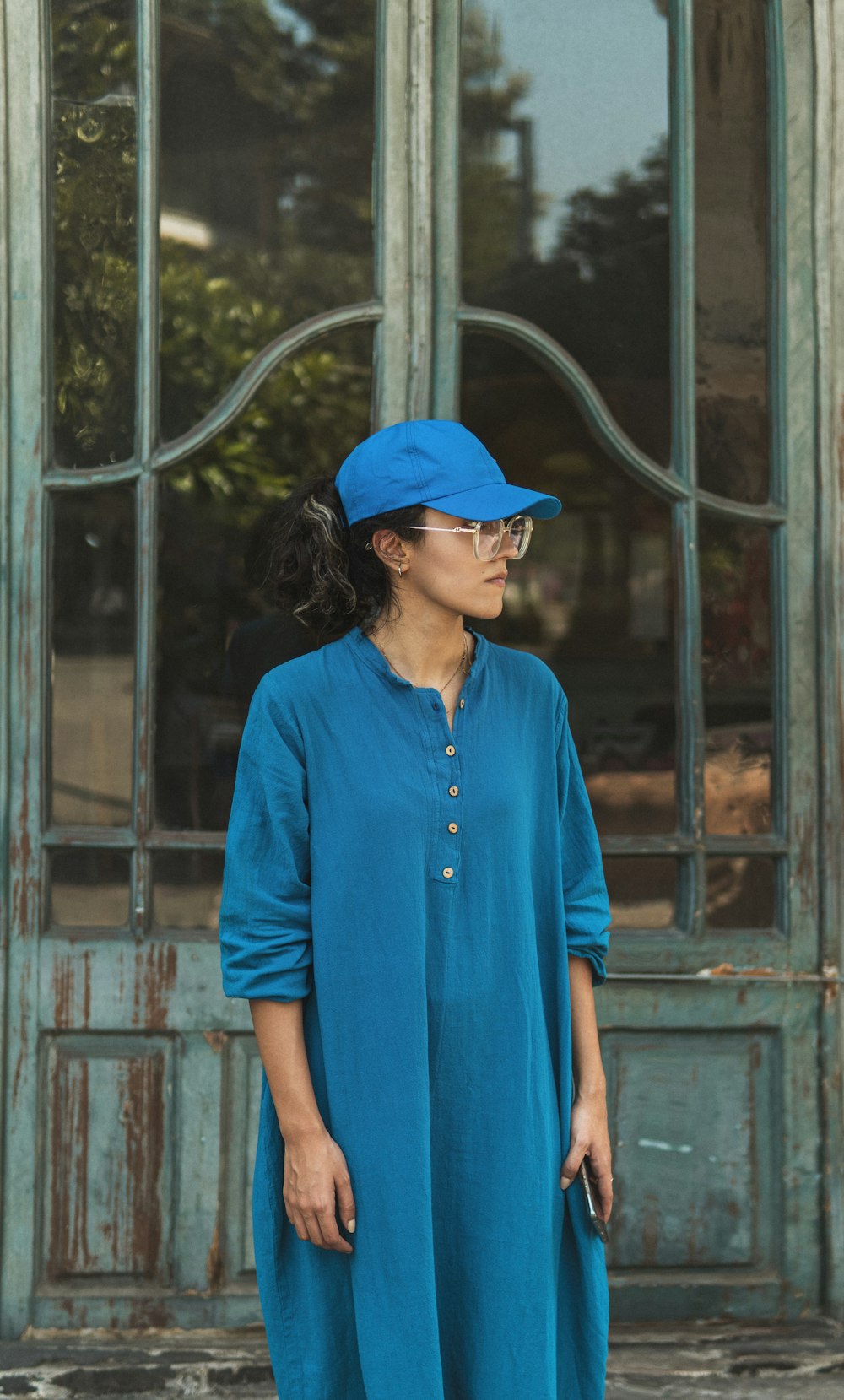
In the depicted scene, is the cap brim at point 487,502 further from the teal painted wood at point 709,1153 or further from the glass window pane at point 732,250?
the teal painted wood at point 709,1153

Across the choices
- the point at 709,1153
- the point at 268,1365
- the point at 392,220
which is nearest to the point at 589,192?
the point at 392,220

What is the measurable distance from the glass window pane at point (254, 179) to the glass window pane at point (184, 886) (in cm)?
90

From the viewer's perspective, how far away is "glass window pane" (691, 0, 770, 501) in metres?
2.82

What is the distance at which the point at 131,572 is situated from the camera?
273 cm

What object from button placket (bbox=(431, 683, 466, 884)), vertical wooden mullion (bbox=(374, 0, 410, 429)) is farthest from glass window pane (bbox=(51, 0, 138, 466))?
button placket (bbox=(431, 683, 466, 884))

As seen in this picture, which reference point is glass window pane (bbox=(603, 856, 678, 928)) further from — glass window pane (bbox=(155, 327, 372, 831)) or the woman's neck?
the woman's neck

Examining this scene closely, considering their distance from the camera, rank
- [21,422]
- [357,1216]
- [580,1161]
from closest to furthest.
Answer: [357,1216] → [580,1161] → [21,422]

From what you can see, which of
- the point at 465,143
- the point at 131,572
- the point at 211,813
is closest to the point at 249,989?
the point at 211,813

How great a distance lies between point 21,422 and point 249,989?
1519 mm

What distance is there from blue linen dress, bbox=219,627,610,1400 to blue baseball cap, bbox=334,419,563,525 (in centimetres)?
23

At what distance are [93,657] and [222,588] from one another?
1.05ft

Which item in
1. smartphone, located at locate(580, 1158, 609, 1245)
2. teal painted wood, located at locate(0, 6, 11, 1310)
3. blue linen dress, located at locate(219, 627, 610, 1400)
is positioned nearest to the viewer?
blue linen dress, located at locate(219, 627, 610, 1400)

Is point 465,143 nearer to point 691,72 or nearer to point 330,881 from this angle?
point 691,72

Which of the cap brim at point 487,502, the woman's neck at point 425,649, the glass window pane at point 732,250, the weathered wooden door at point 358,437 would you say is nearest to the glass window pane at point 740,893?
the weathered wooden door at point 358,437
